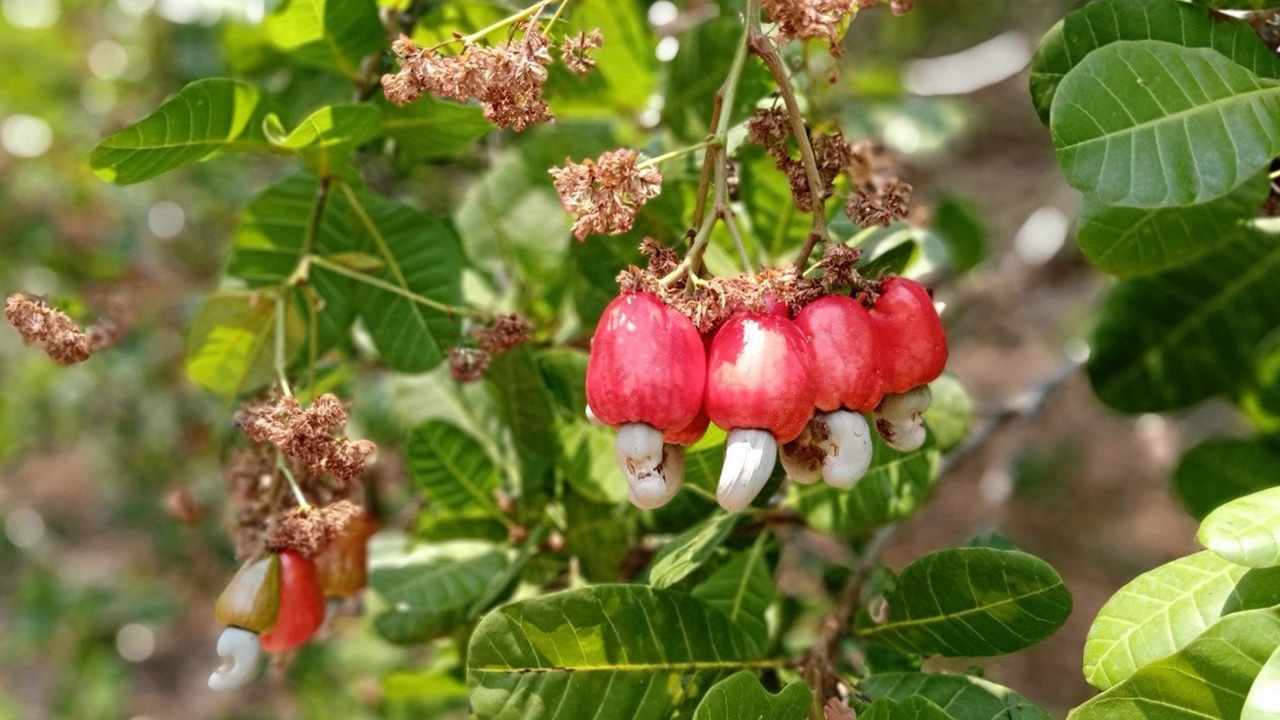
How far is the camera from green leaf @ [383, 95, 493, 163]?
135cm

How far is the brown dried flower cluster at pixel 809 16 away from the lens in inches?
39.6

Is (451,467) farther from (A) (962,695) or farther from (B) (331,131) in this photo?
(A) (962,695)

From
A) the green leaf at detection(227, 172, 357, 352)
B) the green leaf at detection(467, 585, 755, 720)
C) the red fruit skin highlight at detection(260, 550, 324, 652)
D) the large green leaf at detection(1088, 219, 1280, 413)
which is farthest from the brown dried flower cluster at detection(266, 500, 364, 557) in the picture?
the large green leaf at detection(1088, 219, 1280, 413)

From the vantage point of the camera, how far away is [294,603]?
50.9 inches

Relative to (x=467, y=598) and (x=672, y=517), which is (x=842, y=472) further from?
(x=467, y=598)

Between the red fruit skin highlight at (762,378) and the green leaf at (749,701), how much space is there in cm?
25

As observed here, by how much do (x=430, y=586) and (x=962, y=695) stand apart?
0.71 m

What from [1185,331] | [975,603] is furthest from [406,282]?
[1185,331]

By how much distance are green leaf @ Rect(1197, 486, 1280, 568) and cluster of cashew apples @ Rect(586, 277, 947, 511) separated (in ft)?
0.88

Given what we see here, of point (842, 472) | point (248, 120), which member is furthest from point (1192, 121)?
point (248, 120)

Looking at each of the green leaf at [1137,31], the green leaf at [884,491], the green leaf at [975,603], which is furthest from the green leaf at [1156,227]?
the green leaf at [975,603]

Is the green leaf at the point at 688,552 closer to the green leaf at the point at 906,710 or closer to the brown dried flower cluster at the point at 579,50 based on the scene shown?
the green leaf at the point at 906,710

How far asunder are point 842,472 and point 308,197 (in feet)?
2.85

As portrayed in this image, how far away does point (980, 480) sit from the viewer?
453 centimetres
